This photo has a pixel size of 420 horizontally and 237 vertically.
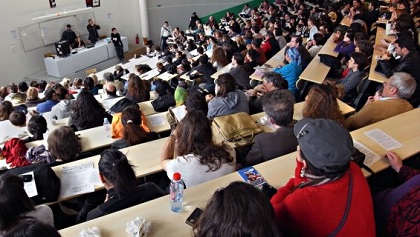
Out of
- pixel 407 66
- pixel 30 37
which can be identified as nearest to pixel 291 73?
pixel 407 66

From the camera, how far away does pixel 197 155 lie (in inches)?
97.7

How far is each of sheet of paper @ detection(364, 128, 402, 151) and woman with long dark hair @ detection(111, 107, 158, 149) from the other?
2149mm

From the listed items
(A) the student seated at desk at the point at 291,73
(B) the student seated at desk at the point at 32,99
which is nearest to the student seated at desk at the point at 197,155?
(A) the student seated at desk at the point at 291,73

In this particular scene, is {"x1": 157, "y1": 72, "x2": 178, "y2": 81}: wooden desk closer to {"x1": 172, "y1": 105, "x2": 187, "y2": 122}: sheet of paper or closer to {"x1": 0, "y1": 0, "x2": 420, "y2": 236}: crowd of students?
{"x1": 0, "y1": 0, "x2": 420, "y2": 236}: crowd of students

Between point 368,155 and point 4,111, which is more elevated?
point 368,155

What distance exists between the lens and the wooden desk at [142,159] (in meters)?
2.92

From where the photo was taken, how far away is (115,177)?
222cm

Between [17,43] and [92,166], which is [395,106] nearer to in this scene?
[92,166]

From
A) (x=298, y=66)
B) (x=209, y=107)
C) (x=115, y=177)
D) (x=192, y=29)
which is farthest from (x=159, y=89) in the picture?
(x=192, y=29)

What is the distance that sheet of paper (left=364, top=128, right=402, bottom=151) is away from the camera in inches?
107

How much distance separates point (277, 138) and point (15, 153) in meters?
2.58

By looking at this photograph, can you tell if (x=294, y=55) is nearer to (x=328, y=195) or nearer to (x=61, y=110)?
(x=61, y=110)

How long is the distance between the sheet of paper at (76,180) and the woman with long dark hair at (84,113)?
1345 millimetres

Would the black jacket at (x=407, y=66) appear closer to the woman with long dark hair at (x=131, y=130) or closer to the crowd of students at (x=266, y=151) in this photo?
the crowd of students at (x=266, y=151)
